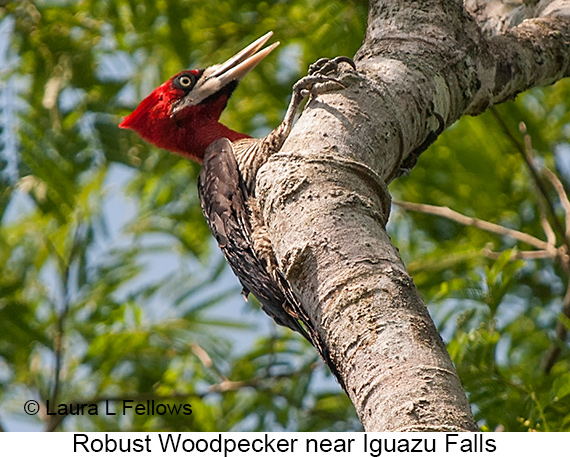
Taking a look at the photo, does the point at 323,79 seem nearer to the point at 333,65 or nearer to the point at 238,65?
the point at 333,65

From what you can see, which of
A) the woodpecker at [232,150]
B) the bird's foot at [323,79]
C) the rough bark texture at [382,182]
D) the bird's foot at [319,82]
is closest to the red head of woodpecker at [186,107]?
the woodpecker at [232,150]

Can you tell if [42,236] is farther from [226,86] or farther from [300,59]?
[300,59]

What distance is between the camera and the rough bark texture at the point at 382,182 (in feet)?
5.57

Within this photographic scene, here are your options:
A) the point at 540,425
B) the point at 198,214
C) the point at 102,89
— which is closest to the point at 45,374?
the point at 198,214

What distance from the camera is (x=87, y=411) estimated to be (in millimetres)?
5230

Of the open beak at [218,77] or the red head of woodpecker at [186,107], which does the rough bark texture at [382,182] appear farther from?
the red head of woodpecker at [186,107]

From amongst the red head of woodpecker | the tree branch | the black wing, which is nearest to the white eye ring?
the red head of woodpecker

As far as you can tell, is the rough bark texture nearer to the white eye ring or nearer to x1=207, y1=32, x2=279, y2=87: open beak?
x1=207, y1=32, x2=279, y2=87: open beak

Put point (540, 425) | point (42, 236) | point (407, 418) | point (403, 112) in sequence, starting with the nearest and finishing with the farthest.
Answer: point (407, 418) < point (403, 112) < point (540, 425) < point (42, 236)

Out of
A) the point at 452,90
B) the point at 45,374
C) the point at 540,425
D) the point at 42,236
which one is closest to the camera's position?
the point at 452,90

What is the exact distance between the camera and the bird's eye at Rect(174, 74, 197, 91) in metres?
5.22

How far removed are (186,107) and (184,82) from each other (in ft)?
0.59

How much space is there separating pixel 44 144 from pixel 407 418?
3.58m

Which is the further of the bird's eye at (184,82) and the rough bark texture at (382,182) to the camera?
the bird's eye at (184,82)
